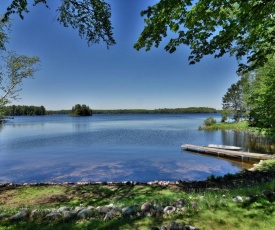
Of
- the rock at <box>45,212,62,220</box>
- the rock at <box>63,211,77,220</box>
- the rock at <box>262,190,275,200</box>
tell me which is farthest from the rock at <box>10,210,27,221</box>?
the rock at <box>262,190,275,200</box>

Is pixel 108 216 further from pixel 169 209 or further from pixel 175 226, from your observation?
pixel 175 226

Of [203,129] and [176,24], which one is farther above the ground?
[176,24]

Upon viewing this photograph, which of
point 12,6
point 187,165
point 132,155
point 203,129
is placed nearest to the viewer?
point 12,6

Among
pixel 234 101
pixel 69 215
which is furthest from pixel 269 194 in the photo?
pixel 234 101

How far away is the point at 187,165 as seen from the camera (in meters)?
25.5

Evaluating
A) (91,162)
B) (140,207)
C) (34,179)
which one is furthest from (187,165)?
(140,207)

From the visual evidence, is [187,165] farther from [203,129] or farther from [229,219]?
[203,129]

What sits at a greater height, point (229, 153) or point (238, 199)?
point (238, 199)

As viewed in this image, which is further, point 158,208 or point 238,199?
point 238,199

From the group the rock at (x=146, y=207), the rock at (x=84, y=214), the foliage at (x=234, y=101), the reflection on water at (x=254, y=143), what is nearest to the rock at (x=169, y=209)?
the rock at (x=146, y=207)

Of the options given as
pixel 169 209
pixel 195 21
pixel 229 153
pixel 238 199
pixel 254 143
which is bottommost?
pixel 229 153

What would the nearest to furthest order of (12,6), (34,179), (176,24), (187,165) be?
(12,6) → (176,24) → (34,179) → (187,165)

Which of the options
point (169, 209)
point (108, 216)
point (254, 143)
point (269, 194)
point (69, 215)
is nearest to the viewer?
point (108, 216)

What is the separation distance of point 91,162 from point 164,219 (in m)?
21.8
